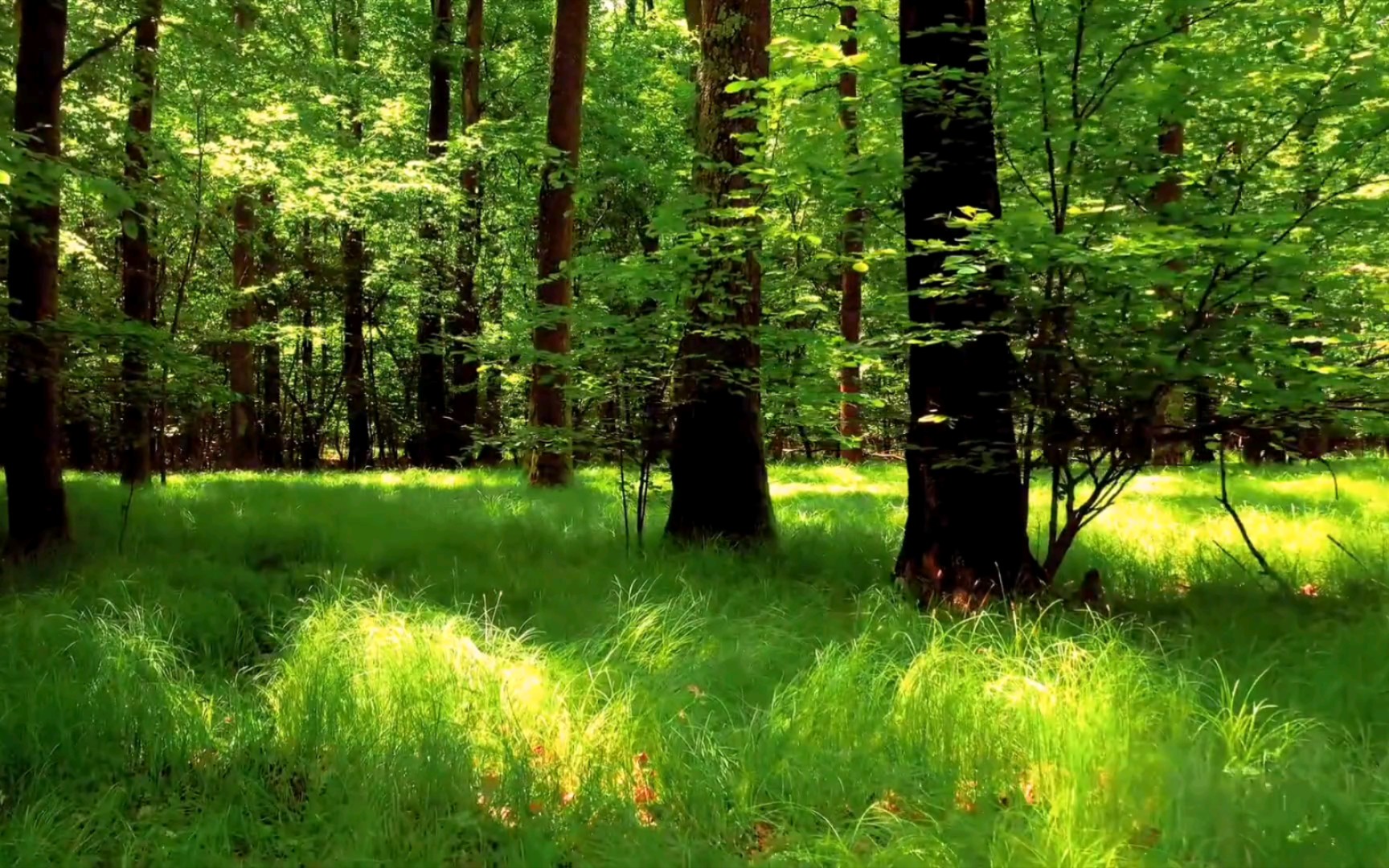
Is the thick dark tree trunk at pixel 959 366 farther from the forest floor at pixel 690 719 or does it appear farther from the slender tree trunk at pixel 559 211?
the slender tree trunk at pixel 559 211

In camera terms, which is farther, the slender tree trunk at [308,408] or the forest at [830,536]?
the slender tree trunk at [308,408]

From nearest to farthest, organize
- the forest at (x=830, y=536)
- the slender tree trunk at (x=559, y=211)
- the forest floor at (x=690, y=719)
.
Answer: the forest floor at (x=690, y=719) < the forest at (x=830, y=536) < the slender tree trunk at (x=559, y=211)

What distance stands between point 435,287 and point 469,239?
4.55 ft

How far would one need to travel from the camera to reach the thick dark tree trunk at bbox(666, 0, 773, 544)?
19.3 feet

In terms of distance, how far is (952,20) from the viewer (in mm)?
4223

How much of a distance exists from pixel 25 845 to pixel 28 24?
6436 millimetres

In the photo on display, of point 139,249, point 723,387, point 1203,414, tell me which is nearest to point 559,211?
point 723,387

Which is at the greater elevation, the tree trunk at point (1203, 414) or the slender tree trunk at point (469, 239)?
the slender tree trunk at point (469, 239)

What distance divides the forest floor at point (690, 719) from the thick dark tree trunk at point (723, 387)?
2.39 ft

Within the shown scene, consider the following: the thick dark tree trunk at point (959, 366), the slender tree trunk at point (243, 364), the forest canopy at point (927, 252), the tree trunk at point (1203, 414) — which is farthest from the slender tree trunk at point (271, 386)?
the tree trunk at point (1203, 414)

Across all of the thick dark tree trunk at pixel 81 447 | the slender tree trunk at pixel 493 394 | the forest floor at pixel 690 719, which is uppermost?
the slender tree trunk at pixel 493 394

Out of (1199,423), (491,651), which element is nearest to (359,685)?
(491,651)

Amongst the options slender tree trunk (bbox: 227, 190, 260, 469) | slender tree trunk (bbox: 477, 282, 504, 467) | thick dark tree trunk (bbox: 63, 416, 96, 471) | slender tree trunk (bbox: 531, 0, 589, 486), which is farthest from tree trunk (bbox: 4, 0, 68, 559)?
thick dark tree trunk (bbox: 63, 416, 96, 471)

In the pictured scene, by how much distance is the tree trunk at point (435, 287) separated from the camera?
51.9 feet
